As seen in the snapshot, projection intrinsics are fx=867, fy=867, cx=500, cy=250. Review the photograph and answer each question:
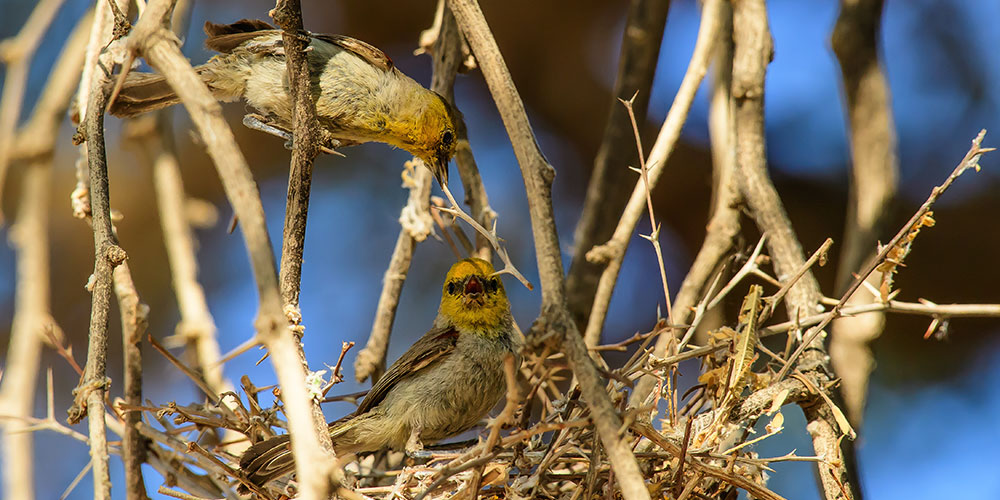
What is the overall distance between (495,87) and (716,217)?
71.8 inches

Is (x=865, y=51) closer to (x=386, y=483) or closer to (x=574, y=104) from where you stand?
(x=574, y=104)

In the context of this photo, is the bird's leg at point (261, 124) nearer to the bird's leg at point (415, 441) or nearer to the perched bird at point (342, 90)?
the perched bird at point (342, 90)

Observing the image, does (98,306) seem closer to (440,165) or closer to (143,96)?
(143,96)

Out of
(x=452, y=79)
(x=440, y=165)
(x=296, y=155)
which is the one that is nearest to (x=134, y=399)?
(x=296, y=155)

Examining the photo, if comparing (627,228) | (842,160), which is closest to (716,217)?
(627,228)

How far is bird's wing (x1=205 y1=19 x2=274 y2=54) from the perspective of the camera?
3.25 metres

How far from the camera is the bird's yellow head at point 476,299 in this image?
3422mm

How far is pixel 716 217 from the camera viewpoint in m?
3.28

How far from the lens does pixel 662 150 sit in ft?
10.4

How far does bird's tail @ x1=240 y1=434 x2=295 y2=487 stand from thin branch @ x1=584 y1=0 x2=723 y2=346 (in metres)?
1.21

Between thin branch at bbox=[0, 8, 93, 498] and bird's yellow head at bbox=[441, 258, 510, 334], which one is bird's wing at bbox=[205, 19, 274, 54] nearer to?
thin branch at bbox=[0, 8, 93, 498]

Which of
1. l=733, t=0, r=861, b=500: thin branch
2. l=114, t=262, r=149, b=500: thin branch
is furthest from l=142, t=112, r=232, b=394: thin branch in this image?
l=733, t=0, r=861, b=500: thin branch

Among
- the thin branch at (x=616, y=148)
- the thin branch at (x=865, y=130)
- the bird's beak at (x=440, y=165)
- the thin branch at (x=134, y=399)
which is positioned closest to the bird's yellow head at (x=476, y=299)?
the bird's beak at (x=440, y=165)

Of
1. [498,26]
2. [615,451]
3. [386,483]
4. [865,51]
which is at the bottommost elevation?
[615,451]
